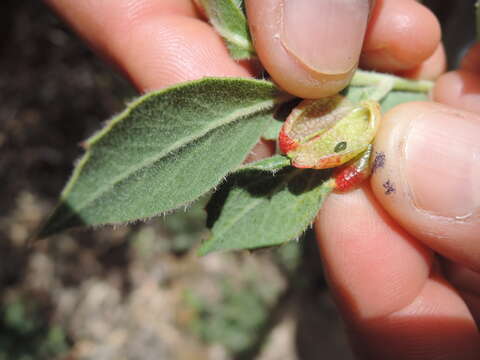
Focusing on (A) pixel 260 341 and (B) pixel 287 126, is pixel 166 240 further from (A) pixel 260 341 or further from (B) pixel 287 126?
(B) pixel 287 126

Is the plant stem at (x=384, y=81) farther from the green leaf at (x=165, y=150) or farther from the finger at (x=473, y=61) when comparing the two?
the green leaf at (x=165, y=150)

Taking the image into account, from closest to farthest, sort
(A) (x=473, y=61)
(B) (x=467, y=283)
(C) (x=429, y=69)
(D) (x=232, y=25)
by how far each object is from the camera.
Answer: (D) (x=232, y=25), (A) (x=473, y=61), (C) (x=429, y=69), (B) (x=467, y=283)

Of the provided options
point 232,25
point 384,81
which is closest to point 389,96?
point 384,81

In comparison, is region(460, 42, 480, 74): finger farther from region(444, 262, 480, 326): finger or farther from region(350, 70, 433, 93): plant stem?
region(444, 262, 480, 326): finger

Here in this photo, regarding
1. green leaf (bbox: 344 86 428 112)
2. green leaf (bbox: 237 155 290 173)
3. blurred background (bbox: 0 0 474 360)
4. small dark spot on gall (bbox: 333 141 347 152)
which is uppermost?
green leaf (bbox: 237 155 290 173)

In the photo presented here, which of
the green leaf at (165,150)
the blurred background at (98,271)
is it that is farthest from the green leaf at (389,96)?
the blurred background at (98,271)

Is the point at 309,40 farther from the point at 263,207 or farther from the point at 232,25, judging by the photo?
the point at 263,207

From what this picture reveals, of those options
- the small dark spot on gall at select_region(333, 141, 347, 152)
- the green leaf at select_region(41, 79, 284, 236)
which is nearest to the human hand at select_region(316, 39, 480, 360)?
the small dark spot on gall at select_region(333, 141, 347, 152)
